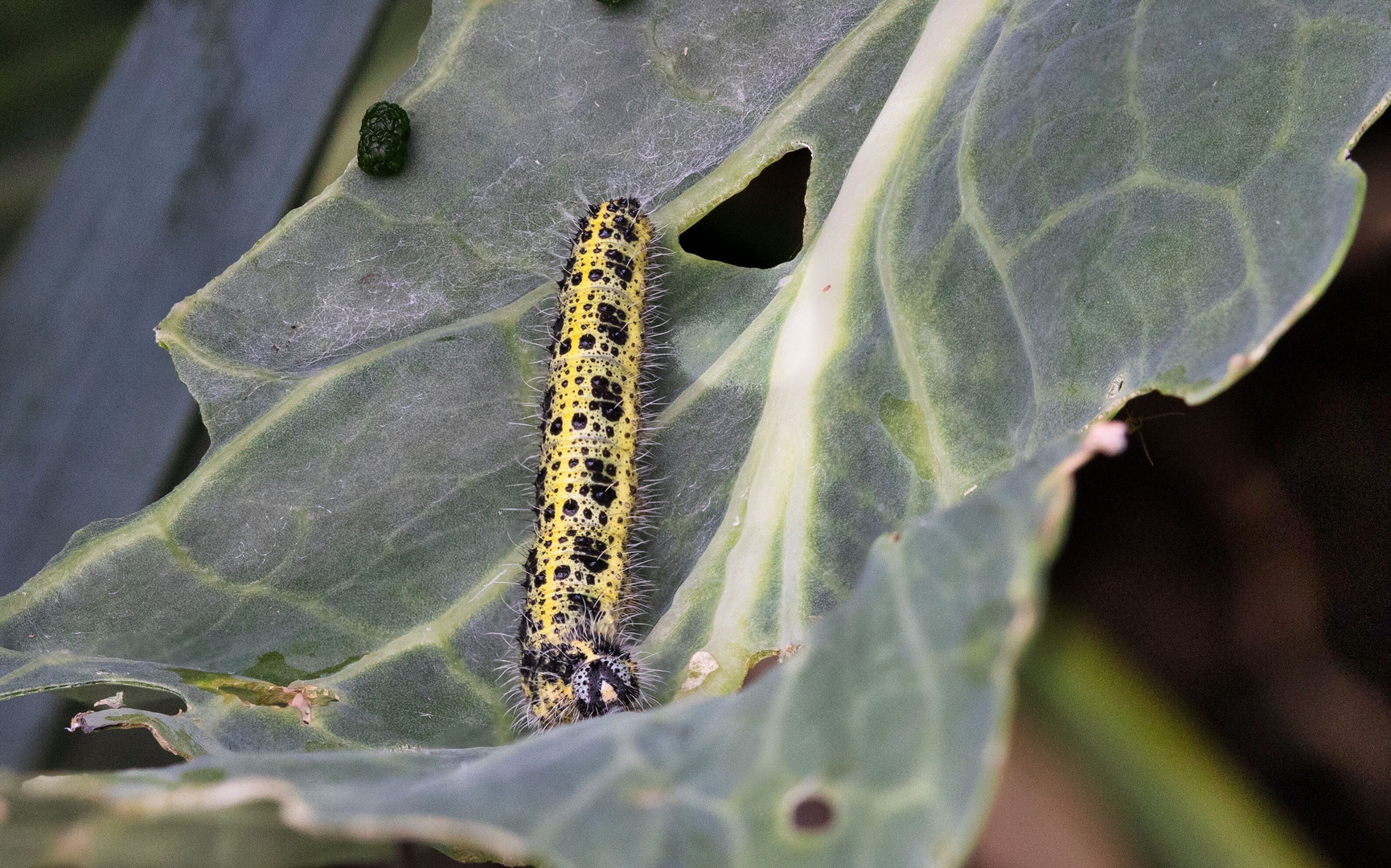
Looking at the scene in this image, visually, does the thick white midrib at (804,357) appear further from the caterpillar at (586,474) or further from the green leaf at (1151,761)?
the green leaf at (1151,761)

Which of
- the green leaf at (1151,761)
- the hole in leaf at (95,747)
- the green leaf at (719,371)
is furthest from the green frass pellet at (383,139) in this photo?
the green leaf at (1151,761)

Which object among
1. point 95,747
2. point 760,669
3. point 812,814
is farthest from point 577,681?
point 95,747

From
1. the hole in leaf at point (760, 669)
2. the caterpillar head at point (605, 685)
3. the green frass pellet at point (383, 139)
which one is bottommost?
the hole in leaf at point (760, 669)

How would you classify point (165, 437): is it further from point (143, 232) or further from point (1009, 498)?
point (1009, 498)

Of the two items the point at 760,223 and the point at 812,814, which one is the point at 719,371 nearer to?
the point at 760,223

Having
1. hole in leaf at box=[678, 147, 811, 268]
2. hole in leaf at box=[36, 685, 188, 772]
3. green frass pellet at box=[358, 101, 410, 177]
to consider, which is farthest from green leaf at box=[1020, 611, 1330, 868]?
hole in leaf at box=[36, 685, 188, 772]

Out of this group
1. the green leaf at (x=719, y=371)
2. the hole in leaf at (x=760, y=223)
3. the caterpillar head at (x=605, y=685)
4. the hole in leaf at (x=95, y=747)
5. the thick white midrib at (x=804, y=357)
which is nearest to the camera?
the green leaf at (x=719, y=371)

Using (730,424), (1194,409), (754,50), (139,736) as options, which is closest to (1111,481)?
(1194,409)
